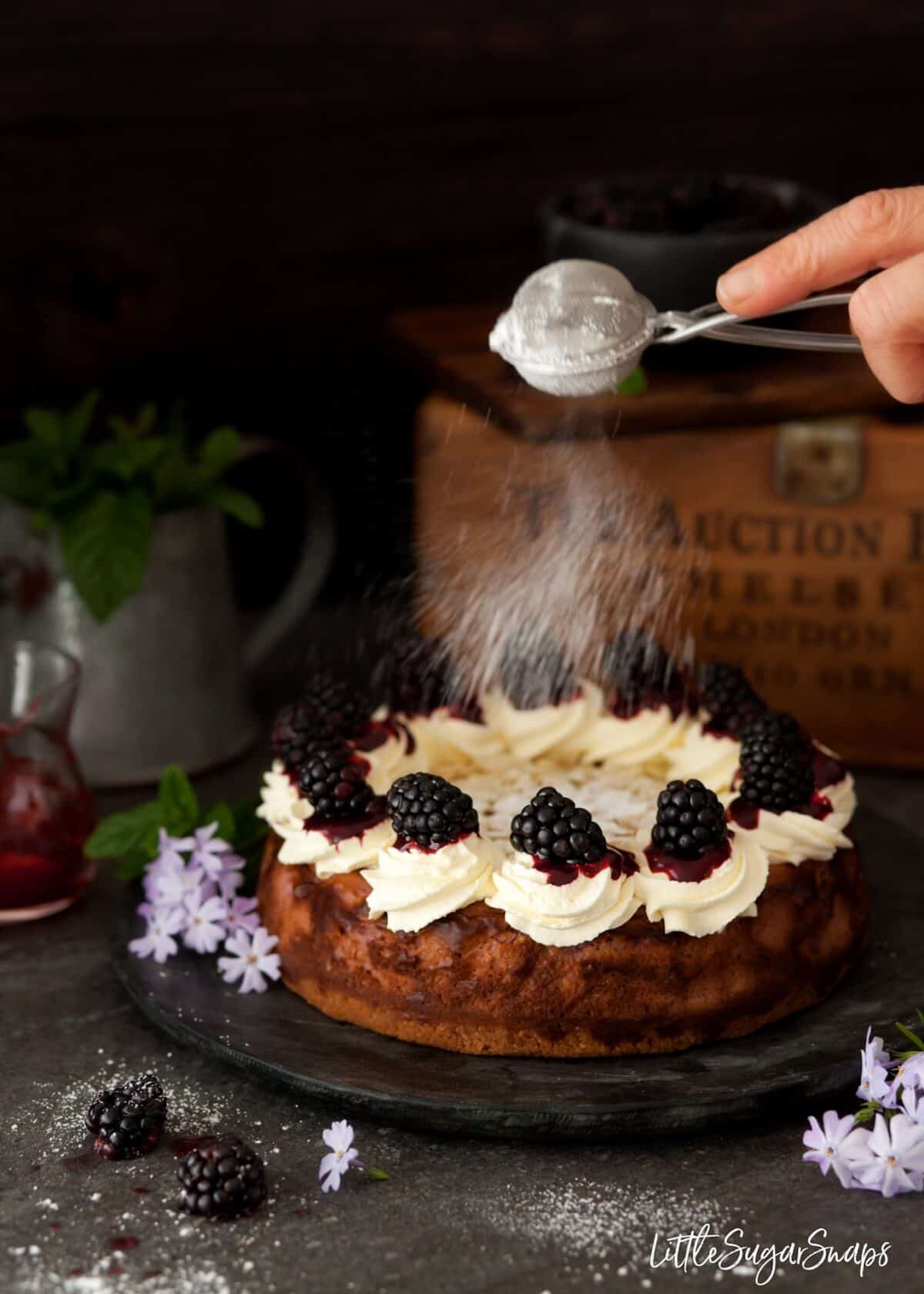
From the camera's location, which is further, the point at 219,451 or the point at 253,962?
the point at 219,451

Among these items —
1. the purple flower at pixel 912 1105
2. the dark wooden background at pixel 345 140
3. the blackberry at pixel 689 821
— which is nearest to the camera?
the purple flower at pixel 912 1105

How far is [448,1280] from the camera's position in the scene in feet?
4.33

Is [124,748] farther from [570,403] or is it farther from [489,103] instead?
[489,103]

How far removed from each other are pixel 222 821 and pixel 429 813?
412 mm

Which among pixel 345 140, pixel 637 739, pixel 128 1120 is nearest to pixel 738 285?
pixel 637 739

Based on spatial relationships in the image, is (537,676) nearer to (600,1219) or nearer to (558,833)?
(558,833)

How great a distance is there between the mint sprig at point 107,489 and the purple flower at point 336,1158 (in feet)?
2.75

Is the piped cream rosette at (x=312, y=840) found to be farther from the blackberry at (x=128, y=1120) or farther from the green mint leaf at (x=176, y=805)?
the blackberry at (x=128, y=1120)

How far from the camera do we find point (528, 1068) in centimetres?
153

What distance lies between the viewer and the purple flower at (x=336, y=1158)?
142 centimetres

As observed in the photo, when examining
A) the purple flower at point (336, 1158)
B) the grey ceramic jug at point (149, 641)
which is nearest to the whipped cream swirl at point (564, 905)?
the purple flower at point (336, 1158)

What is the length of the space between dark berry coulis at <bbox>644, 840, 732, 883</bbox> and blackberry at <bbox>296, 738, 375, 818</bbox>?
28cm

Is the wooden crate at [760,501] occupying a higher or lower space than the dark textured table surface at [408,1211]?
higher

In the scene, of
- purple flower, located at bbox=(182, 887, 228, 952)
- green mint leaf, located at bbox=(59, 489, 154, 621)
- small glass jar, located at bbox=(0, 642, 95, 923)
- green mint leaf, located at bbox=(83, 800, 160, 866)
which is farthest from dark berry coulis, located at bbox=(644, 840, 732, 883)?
green mint leaf, located at bbox=(59, 489, 154, 621)
